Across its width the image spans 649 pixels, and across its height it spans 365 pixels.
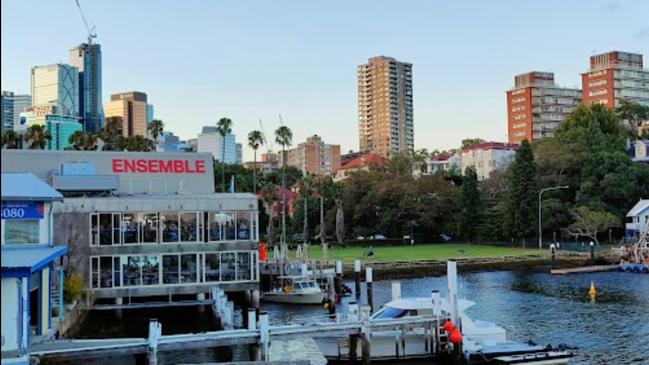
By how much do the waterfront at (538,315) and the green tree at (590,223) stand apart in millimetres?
23528

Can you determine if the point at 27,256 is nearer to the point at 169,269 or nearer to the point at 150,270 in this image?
the point at 150,270

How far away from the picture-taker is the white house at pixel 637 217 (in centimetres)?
8816

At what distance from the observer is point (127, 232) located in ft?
138

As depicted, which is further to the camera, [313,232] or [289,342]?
[313,232]

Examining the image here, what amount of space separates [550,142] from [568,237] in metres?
24.5

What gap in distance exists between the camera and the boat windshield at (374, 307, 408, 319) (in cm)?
3173

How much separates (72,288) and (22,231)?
343 inches

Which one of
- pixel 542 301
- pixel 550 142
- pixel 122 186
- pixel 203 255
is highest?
pixel 550 142

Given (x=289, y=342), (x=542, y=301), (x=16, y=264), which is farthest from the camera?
(x=542, y=301)

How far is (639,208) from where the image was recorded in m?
89.0

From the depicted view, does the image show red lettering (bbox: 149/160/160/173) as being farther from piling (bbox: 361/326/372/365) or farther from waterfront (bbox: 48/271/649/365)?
piling (bbox: 361/326/372/365)

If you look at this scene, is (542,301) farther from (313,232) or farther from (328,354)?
(313,232)

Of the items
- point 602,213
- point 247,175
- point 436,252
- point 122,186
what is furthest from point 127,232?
point 247,175

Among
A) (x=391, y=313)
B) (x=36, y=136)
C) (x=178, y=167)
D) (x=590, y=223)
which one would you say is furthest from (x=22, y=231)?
(x=590, y=223)
